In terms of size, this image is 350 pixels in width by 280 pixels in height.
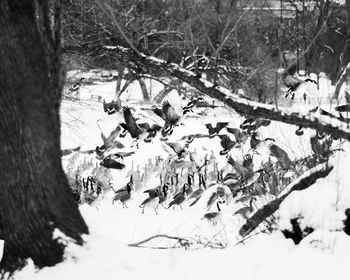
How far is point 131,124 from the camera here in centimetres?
762

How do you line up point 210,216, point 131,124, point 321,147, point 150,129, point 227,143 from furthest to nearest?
point 150,129
point 131,124
point 227,143
point 210,216
point 321,147

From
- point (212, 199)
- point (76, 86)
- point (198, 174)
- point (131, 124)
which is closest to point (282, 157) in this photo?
point (212, 199)

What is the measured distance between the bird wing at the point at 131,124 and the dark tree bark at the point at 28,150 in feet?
14.5

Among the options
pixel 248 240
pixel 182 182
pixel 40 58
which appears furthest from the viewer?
pixel 182 182

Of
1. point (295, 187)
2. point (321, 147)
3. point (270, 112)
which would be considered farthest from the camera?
point (321, 147)

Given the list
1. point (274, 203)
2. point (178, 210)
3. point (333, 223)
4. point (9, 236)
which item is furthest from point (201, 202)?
point (9, 236)

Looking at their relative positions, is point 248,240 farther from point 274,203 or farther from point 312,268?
point 312,268

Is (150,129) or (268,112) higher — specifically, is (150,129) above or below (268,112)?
below

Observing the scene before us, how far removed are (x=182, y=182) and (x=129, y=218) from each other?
51.3 inches

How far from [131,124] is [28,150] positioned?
189 inches

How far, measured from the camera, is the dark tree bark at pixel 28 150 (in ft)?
9.15

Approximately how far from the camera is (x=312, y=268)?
295cm

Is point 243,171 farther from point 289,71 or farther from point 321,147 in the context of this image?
point 289,71

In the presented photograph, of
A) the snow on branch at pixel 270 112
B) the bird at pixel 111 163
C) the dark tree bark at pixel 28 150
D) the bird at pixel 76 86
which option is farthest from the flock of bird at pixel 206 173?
the bird at pixel 76 86
